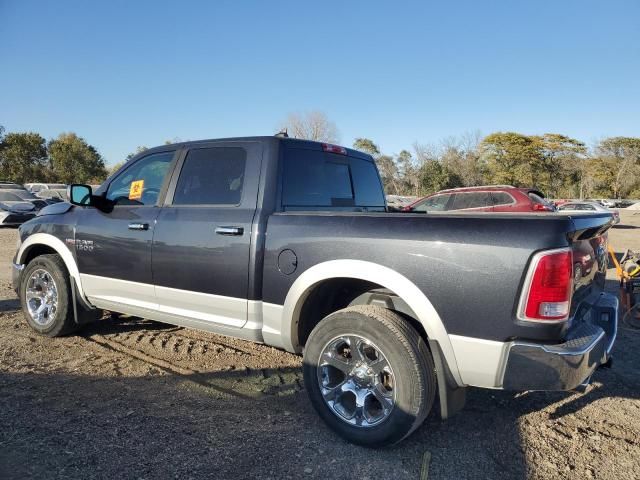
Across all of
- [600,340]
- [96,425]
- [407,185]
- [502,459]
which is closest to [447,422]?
[502,459]

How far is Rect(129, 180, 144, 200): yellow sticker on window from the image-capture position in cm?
412

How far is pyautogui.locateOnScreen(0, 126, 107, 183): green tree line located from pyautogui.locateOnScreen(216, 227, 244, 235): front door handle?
44.6 meters

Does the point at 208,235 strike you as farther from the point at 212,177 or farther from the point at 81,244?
the point at 81,244

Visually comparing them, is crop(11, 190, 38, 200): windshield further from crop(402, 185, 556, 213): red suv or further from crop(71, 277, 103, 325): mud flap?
crop(71, 277, 103, 325): mud flap

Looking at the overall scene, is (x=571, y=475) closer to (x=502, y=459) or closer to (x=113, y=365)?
(x=502, y=459)

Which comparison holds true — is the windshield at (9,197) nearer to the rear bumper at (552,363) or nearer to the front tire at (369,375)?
the front tire at (369,375)

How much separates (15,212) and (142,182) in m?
17.1

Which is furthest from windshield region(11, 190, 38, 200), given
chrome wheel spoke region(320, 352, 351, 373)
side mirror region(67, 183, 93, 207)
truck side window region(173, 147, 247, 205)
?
chrome wheel spoke region(320, 352, 351, 373)

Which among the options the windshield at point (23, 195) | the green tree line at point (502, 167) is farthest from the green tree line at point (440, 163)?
the windshield at point (23, 195)

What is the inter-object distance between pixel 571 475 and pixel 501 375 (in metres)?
0.77

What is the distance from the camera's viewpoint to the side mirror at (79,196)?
4141 mm

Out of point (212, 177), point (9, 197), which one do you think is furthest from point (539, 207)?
point (9, 197)

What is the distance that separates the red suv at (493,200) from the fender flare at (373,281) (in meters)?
7.76

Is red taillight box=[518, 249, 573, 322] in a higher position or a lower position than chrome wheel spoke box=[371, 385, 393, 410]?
higher
